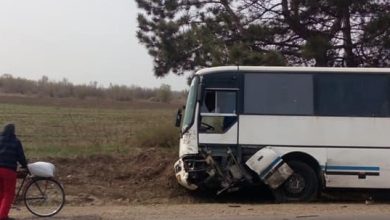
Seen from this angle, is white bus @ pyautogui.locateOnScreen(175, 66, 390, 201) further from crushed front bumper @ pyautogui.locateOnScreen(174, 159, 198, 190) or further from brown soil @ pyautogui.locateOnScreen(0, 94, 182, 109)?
brown soil @ pyautogui.locateOnScreen(0, 94, 182, 109)

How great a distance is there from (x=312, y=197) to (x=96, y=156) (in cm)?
690

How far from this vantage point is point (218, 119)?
14.5 metres

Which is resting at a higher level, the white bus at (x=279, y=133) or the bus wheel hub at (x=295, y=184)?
the white bus at (x=279, y=133)

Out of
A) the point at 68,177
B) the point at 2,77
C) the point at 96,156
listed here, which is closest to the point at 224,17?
the point at 96,156

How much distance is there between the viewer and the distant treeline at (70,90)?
10281 cm

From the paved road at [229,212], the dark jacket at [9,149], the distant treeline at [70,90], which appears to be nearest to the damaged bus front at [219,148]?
the paved road at [229,212]

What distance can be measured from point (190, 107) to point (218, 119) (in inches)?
27.8

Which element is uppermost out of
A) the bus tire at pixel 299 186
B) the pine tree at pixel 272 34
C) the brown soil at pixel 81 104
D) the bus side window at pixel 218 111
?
the pine tree at pixel 272 34

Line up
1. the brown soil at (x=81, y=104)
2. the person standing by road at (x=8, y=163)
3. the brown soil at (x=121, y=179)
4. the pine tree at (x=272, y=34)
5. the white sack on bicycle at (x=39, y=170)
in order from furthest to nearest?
the brown soil at (x=81, y=104), the pine tree at (x=272, y=34), the brown soil at (x=121, y=179), the white sack on bicycle at (x=39, y=170), the person standing by road at (x=8, y=163)

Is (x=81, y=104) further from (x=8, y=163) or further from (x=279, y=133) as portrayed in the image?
(x=8, y=163)

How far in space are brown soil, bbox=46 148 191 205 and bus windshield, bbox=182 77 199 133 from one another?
2.00 meters

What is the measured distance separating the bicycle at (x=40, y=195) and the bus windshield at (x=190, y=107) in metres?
3.53

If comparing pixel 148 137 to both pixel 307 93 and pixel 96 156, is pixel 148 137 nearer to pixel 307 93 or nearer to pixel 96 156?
pixel 96 156

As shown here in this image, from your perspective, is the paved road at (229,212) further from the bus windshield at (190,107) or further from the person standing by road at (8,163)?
the bus windshield at (190,107)
